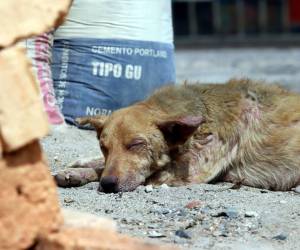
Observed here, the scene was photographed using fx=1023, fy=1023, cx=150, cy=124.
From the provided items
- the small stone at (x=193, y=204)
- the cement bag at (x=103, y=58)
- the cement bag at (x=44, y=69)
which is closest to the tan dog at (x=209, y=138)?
the small stone at (x=193, y=204)

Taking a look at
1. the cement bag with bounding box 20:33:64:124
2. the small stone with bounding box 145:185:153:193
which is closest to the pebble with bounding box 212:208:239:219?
the small stone with bounding box 145:185:153:193

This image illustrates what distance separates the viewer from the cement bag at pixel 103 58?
27.9 ft

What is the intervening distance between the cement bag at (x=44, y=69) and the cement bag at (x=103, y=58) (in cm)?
22

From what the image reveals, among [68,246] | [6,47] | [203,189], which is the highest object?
[6,47]

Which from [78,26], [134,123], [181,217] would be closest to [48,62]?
[78,26]

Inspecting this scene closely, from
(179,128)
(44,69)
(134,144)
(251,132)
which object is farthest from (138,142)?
(44,69)

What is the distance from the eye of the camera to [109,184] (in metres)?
6.18

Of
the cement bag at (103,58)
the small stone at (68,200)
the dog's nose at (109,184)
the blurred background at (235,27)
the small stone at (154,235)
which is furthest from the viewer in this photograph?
the blurred background at (235,27)

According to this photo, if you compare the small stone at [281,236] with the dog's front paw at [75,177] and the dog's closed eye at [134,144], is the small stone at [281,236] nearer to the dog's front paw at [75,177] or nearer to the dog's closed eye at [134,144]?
the dog's closed eye at [134,144]

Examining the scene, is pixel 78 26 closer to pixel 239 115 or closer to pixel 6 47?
pixel 239 115

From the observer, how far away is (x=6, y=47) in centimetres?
397

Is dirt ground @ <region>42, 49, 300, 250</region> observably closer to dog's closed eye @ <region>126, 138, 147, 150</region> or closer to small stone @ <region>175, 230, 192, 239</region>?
small stone @ <region>175, 230, 192, 239</region>

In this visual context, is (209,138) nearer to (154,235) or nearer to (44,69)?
(154,235)

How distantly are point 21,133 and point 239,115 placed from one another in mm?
2971
